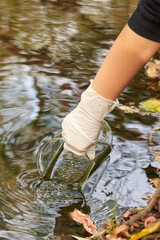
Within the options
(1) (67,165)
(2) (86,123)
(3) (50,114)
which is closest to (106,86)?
(2) (86,123)

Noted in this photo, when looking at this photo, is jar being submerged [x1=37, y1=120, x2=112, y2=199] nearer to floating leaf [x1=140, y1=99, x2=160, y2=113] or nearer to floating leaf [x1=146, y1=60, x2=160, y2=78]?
floating leaf [x1=140, y1=99, x2=160, y2=113]

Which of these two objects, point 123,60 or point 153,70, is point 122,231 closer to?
point 123,60

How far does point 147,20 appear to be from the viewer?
1642 millimetres

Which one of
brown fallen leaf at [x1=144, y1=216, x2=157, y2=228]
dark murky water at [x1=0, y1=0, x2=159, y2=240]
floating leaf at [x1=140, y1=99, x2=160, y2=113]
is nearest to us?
brown fallen leaf at [x1=144, y1=216, x2=157, y2=228]

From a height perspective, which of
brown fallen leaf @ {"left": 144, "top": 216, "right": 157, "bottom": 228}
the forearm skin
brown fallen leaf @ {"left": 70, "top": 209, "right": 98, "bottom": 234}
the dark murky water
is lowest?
the dark murky water

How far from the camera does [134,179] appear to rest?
2162 mm

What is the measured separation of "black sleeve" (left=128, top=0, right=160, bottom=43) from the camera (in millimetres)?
1596

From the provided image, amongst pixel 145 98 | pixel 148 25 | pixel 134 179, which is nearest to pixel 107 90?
pixel 148 25

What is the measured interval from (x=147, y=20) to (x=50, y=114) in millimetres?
1263

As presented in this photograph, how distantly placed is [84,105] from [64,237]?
68 cm

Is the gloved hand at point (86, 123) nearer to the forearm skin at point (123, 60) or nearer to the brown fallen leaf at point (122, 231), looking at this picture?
the forearm skin at point (123, 60)

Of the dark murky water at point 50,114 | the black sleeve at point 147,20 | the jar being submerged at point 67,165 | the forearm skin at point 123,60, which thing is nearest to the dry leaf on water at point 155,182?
the dark murky water at point 50,114

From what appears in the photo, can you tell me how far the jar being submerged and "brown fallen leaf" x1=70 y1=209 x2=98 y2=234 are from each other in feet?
0.69

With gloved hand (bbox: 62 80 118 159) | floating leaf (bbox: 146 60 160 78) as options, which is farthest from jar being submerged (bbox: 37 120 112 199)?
floating leaf (bbox: 146 60 160 78)
